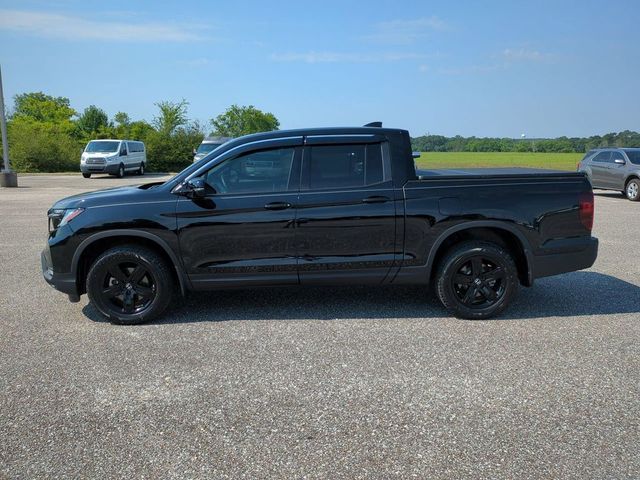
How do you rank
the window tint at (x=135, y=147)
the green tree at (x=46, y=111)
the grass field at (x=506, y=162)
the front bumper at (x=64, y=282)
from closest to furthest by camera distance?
the front bumper at (x=64, y=282)
the window tint at (x=135, y=147)
the grass field at (x=506, y=162)
the green tree at (x=46, y=111)

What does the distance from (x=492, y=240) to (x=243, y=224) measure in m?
2.38

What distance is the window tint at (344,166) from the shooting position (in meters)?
4.96

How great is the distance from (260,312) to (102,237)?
5.30 feet

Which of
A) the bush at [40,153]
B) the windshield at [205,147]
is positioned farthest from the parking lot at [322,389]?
the bush at [40,153]

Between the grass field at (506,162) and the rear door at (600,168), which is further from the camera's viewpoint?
the grass field at (506,162)

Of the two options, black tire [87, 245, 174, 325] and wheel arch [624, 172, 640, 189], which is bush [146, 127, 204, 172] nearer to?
wheel arch [624, 172, 640, 189]

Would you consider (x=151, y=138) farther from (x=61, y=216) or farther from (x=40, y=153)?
(x=61, y=216)

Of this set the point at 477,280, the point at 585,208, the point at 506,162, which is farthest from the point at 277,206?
the point at 506,162

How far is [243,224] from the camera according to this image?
481cm

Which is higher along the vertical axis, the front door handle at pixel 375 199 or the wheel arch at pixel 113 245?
the front door handle at pixel 375 199

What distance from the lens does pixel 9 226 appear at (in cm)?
1086

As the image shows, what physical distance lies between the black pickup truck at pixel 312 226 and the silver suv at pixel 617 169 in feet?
43.3

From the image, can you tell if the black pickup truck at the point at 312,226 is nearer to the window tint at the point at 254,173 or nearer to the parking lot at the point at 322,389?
the window tint at the point at 254,173

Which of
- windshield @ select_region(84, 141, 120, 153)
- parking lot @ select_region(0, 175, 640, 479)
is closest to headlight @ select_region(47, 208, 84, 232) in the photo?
parking lot @ select_region(0, 175, 640, 479)
